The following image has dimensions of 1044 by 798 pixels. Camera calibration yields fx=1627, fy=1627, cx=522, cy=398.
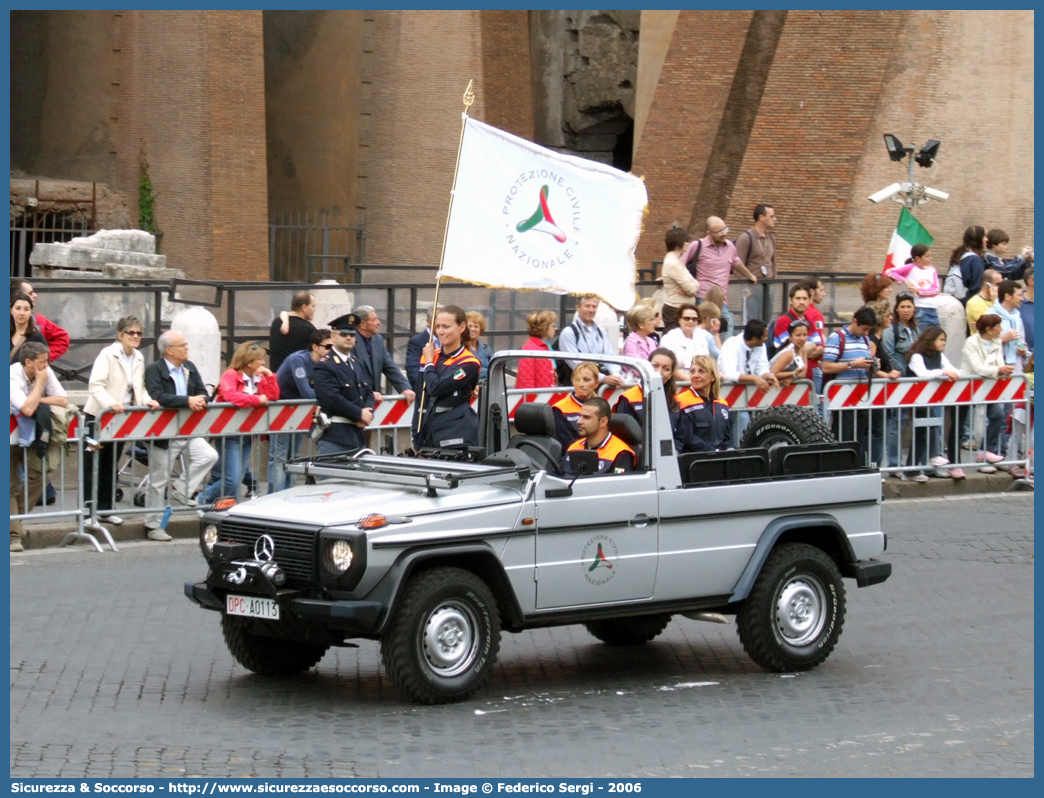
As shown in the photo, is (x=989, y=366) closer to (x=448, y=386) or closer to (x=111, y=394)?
A: (x=448, y=386)

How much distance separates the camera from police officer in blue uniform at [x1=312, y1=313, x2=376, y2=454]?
13195 millimetres

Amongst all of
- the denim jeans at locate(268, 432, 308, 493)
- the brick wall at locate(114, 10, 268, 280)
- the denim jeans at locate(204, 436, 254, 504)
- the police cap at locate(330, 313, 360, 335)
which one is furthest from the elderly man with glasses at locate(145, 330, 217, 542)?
the brick wall at locate(114, 10, 268, 280)

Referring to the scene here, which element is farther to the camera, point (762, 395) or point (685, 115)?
point (685, 115)

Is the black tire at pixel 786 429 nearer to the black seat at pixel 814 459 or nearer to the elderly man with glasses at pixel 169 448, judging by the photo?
the black seat at pixel 814 459

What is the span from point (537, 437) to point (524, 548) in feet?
2.52

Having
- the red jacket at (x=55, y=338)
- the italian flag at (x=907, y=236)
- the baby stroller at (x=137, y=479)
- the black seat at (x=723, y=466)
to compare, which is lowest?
the baby stroller at (x=137, y=479)

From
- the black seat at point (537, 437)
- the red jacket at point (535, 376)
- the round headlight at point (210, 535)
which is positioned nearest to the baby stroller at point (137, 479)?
the red jacket at point (535, 376)

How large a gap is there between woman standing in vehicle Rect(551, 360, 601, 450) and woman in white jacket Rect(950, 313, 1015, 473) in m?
7.99

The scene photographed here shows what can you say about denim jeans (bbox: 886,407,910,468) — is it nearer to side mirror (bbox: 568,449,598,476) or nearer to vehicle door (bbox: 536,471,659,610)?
vehicle door (bbox: 536,471,659,610)

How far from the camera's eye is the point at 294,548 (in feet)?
27.0

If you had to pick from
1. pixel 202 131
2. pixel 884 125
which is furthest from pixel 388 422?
pixel 202 131

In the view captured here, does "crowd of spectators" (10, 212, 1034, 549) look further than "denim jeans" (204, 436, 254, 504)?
No

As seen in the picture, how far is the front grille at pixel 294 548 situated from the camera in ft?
26.7

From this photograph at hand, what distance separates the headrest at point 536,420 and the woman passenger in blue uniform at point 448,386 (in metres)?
1.76
